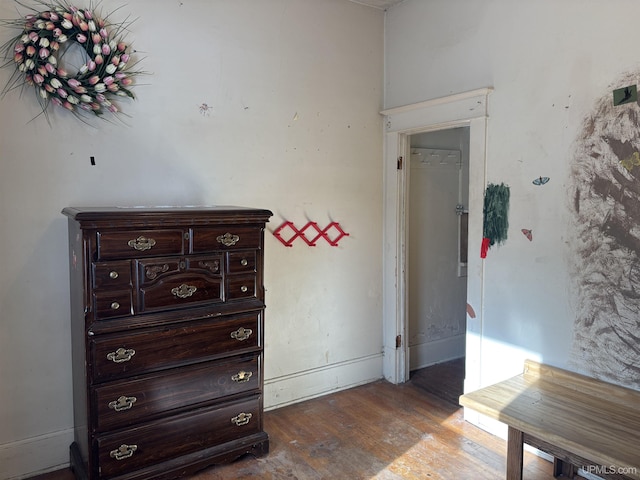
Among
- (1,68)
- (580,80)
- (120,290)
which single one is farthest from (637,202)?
(1,68)

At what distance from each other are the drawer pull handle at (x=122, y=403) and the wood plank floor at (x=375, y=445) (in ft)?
1.82

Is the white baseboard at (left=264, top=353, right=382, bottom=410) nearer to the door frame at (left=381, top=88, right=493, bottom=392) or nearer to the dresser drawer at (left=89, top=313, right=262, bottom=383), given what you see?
the door frame at (left=381, top=88, right=493, bottom=392)

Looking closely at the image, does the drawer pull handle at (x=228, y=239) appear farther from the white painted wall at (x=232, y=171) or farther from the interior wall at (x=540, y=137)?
the interior wall at (x=540, y=137)

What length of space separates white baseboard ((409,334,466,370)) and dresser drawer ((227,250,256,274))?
1.98 m

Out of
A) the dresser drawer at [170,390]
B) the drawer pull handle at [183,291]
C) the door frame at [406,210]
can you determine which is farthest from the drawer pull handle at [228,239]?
the door frame at [406,210]

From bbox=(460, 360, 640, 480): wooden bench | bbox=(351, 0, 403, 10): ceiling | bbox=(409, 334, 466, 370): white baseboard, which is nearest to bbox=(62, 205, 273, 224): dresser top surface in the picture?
bbox=(460, 360, 640, 480): wooden bench

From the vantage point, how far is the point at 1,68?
2.34 meters

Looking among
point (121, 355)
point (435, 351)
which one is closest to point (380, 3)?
point (435, 351)

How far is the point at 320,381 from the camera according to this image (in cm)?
351

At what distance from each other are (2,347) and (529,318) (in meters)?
2.79

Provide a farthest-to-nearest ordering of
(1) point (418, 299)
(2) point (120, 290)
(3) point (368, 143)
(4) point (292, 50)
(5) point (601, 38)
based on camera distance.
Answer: (1) point (418, 299)
(3) point (368, 143)
(4) point (292, 50)
(5) point (601, 38)
(2) point (120, 290)

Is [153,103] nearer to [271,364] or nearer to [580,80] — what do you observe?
[271,364]

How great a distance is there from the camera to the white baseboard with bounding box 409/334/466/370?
404 centimetres

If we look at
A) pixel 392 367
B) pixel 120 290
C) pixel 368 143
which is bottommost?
pixel 392 367
